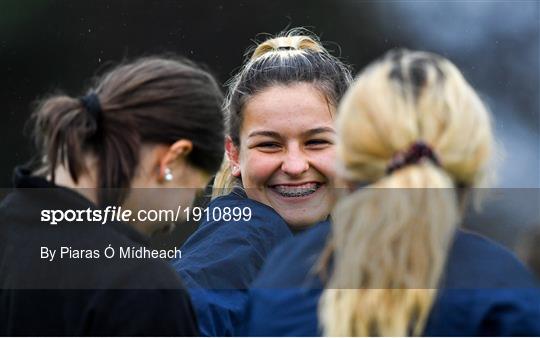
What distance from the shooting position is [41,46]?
5105mm

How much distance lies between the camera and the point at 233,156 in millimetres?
2707

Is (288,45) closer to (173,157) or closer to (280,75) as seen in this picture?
(280,75)

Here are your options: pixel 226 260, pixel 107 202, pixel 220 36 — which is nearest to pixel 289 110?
pixel 226 260

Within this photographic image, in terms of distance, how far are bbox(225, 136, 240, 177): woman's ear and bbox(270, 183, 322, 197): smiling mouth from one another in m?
0.15

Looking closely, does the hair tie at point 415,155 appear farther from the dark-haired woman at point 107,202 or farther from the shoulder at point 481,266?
the dark-haired woman at point 107,202

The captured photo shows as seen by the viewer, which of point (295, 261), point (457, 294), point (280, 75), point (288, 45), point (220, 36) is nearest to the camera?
point (457, 294)

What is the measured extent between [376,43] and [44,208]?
339cm

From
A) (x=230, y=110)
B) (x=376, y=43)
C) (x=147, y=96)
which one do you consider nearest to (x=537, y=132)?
(x=376, y=43)

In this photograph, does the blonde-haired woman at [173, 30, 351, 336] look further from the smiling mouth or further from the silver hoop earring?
the silver hoop earring

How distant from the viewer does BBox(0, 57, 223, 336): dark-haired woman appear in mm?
1758

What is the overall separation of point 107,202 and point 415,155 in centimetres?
50

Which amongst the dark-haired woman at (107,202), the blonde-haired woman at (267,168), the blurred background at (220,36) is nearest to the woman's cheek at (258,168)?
the blonde-haired woman at (267,168)

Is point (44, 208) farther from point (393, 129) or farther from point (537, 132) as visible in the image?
point (537, 132)

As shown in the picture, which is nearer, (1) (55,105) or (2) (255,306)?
(2) (255,306)
